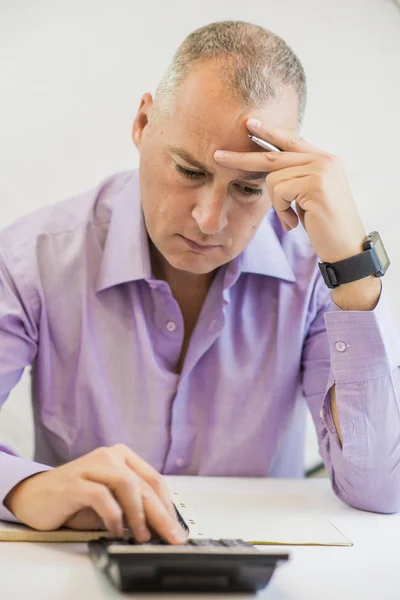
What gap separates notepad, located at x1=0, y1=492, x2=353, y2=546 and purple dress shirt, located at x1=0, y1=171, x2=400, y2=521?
0.71ft

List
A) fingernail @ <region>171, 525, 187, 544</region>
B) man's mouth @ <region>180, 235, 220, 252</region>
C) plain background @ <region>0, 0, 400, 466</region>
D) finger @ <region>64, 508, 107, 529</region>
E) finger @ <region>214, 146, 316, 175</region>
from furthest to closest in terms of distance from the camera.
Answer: plain background @ <region>0, 0, 400, 466</region>
man's mouth @ <region>180, 235, 220, 252</region>
finger @ <region>214, 146, 316, 175</region>
finger @ <region>64, 508, 107, 529</region>
fingernail @ <region>171, 525, 187, 544</region>

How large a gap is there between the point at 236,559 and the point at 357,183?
1.68 meters

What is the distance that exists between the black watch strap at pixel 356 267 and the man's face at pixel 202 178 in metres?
0.18

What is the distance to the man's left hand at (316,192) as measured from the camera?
1324 millimetres

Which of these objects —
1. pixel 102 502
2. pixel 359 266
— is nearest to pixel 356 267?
pixel 359 266

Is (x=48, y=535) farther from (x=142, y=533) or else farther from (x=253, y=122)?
(x=253, y=122)

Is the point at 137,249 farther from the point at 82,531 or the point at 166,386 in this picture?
the point at 82,531

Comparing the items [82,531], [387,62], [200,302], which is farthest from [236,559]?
[387,62]

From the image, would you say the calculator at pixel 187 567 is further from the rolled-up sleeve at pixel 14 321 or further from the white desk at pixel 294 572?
the rolled-up sleeve at pixel 14 321

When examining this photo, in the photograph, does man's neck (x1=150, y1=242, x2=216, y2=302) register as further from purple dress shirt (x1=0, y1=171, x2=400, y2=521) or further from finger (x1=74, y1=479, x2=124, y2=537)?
finger (x1=74, y1=479, x2=124, y2=537)

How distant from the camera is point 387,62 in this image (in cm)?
238

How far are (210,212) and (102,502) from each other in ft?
1.72

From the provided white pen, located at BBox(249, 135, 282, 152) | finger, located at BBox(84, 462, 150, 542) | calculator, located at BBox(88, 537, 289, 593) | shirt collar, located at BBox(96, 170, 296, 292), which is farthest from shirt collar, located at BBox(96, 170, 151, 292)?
calculator, located at BBox(88, 537, 289, 593)

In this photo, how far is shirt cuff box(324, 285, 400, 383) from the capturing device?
1322 millimetres
